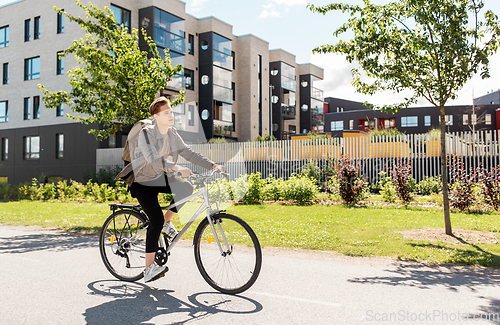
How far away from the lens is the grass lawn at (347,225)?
640 centimetres

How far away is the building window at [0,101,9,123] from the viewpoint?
3347 centimetres

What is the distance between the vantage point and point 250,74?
4178 centimetres

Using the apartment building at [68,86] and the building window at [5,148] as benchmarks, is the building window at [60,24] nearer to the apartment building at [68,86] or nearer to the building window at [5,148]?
the apartment building at [68,86]

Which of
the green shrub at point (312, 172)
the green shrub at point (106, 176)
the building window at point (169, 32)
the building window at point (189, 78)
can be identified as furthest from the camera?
the building window at point (189, 78)

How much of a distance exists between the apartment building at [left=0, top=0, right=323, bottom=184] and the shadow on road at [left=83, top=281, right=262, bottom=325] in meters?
25.1

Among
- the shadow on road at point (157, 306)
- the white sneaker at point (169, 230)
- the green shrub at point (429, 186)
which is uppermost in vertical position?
the green shrub at point (429, 186)

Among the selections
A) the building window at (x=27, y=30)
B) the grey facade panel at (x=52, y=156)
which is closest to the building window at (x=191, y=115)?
the grey facade panel at (x=52, y=156)

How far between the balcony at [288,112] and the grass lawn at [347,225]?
121 ft

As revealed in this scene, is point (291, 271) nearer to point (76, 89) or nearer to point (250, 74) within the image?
point (76, 89)

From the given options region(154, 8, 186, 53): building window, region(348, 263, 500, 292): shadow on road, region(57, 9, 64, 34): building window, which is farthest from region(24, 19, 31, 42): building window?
region(348, 263, 500, 292): shadow on road

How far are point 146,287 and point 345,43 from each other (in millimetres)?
5949

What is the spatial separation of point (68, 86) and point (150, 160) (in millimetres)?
27993

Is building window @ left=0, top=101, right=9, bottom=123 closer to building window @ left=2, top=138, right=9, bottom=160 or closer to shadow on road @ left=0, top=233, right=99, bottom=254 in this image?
building window @ left=2, top=138, right=9, bottom=160

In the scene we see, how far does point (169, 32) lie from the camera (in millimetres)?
31594
